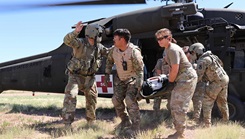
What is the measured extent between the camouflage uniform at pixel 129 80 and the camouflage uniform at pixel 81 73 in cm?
61

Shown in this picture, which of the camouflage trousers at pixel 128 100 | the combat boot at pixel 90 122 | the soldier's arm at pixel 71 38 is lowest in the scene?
the combat boot at pixel 90 122

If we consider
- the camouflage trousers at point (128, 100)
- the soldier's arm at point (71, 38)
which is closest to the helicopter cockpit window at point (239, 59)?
the camouflage trousers at point (128, 100)

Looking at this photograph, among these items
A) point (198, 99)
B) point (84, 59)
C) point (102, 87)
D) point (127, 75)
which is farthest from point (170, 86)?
point (102, 87)

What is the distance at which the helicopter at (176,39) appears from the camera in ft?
21.8

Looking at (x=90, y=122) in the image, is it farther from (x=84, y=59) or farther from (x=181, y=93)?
(x=181, y=93)

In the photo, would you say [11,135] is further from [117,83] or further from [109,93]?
Answer: [109,93]

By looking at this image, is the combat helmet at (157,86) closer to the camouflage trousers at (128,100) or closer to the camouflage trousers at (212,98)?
the camouflage trousers at (128,100)

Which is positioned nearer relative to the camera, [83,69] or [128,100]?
[128,100]

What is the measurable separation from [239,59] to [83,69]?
3714mm

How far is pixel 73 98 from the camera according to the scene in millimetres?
5492

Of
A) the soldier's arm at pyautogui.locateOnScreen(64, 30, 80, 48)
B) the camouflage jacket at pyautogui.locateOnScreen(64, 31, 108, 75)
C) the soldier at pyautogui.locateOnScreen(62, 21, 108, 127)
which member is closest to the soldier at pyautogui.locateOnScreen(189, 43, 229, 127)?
the soldier at pyautogui.locateOnScreen(62, 21, 108, 127)

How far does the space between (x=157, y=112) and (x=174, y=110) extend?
115 inches

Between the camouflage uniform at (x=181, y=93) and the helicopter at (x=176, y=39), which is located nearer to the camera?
the camouflage uniform at (x=181, y=93)

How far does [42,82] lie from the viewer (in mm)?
8688
